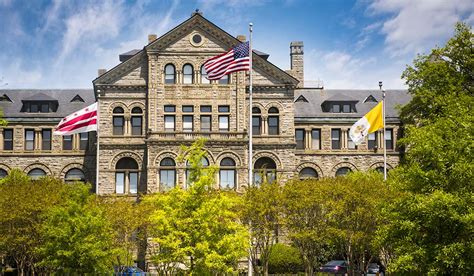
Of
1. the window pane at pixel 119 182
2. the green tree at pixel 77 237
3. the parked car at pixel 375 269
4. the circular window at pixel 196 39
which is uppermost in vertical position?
the circular window at pixel 196 39

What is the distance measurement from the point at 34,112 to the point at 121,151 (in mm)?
11234

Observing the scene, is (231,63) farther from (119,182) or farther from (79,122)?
(119,182)

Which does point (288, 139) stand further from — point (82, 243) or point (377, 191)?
point (82, 243)

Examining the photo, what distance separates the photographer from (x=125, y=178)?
5484cm

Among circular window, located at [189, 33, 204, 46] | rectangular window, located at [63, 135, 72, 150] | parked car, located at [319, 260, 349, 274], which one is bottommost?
parked car, located at [319, 260, 349, 274]

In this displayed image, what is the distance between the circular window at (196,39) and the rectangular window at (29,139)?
16.6 metres

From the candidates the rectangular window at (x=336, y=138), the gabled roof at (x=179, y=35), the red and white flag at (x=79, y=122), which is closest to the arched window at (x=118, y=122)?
the gabled roof at (x=179, y=35)

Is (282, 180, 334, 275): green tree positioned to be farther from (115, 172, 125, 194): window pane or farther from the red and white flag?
(115, 172, 125, 194): window pane

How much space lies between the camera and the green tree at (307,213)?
3916cm

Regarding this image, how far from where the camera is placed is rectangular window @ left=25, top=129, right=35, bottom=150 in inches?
2368

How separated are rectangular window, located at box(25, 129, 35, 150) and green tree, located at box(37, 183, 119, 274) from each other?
23.3 m

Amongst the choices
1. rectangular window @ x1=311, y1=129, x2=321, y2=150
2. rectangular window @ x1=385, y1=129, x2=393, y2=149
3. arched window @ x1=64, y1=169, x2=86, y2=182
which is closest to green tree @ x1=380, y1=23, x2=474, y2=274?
rectangular window @ x1=311, y1=129, x2=321, y2=150

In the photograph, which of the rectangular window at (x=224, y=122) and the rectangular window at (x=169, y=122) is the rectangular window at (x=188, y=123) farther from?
the rectangular window at (x=224, y=122)

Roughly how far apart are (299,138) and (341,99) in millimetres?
5243
